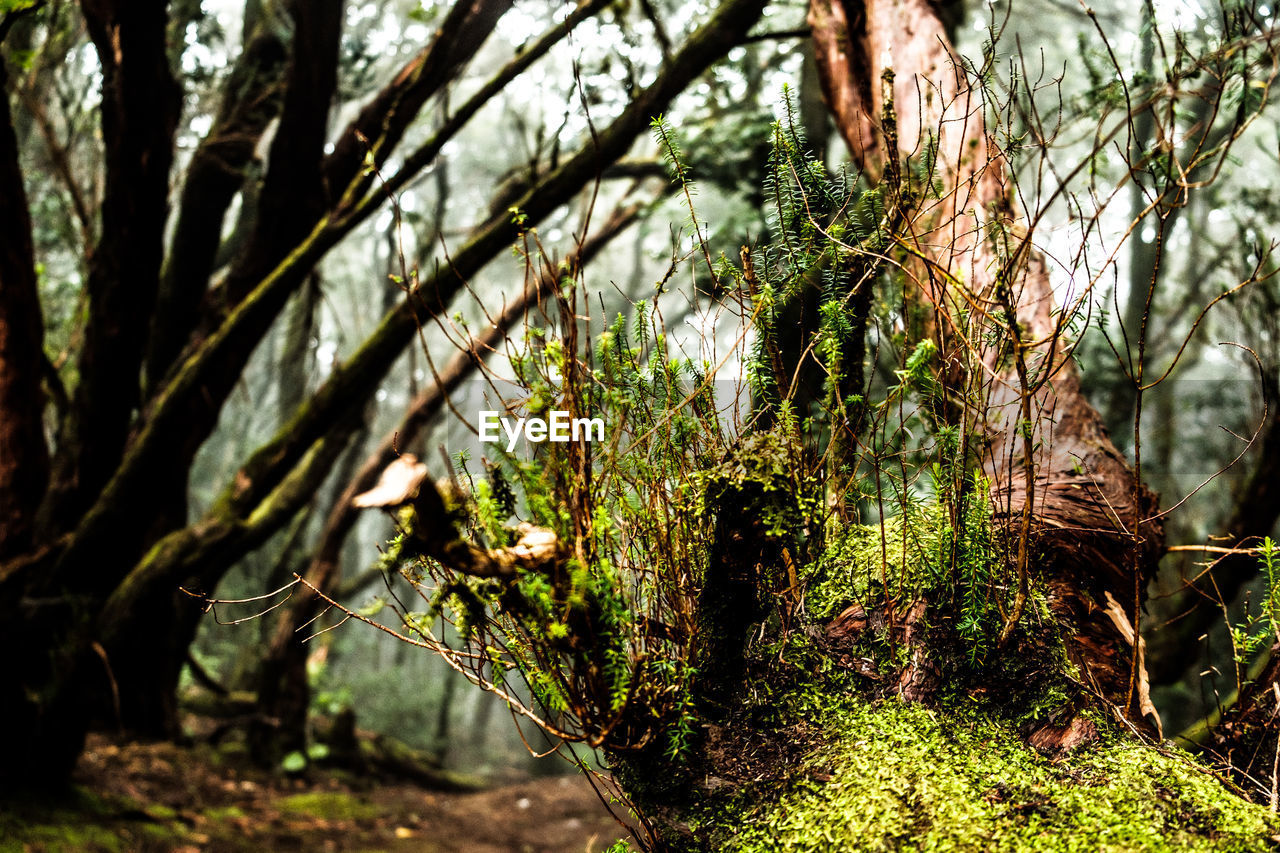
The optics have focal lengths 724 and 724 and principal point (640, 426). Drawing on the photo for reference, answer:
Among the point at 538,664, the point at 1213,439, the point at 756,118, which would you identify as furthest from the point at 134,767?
the point at 1213,439

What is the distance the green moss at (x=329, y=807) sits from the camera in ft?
18.7

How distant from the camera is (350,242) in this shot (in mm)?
19797

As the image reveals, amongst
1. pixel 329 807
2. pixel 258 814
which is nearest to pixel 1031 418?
pixel 258 814

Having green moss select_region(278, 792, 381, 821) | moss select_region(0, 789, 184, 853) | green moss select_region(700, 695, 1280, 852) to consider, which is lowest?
green moss select_region(278, 792, 381, 821)

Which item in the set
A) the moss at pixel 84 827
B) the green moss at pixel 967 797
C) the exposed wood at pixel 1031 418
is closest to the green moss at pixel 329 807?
the moss at pixel 84 827

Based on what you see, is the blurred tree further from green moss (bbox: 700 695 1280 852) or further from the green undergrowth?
green moss (bbox: 700 695 1280 852)

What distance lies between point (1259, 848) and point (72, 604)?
A: 4.89m

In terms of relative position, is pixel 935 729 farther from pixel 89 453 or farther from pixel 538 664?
pixel 89 453

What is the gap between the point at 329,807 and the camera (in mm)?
5969

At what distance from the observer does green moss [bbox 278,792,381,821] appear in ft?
18.7

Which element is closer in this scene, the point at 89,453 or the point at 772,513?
the point at 772,513

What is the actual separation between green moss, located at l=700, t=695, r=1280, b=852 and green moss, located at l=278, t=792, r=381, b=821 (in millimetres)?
5565

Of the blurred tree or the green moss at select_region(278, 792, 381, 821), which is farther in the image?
the green moss at select_region(278, 792, 381, 821)

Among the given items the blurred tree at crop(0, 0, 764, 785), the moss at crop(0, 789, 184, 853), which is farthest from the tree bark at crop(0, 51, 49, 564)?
the moss at crop(0, 789, 184, 853)
